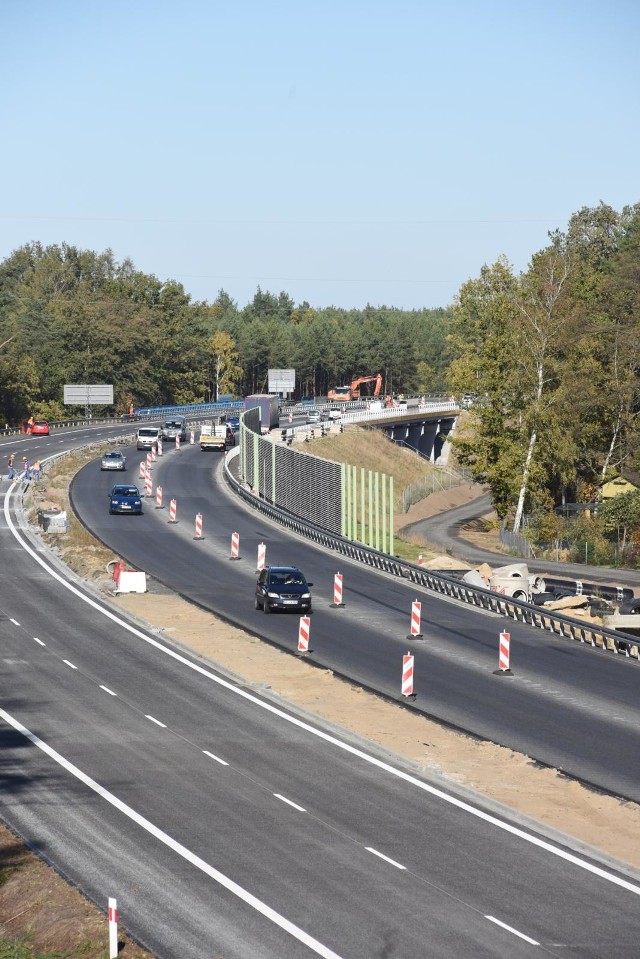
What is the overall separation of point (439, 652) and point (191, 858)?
19.3 metres

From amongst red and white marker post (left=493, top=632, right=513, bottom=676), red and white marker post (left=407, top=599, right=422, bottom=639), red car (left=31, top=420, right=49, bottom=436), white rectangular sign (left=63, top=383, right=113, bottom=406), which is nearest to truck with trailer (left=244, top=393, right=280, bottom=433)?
red car (left=31, top=420, right=49, bottom=436)

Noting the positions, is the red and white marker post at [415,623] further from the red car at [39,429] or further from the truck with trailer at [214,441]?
the red car at [39,429]

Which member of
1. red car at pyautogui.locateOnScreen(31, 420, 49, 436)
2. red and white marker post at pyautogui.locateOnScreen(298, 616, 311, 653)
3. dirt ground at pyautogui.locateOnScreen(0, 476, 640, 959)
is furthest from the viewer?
red car at pyautogui.locateOnScreen(31, 420, 49, 436)

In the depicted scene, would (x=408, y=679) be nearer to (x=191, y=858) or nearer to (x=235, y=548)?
(x=191, y=858)

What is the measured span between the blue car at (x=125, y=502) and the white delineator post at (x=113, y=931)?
5690cm

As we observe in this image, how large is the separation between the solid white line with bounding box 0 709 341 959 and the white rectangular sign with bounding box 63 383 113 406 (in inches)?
5525

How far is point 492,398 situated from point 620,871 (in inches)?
2539

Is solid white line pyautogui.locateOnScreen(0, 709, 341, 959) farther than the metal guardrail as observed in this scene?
No

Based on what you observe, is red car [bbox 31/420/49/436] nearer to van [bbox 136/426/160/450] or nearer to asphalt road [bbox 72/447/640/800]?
van [bbox 136/426/160/450]

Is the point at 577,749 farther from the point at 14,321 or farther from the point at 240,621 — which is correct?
the point at 14,321

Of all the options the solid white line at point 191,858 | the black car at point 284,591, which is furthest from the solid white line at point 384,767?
the solid white line at point 191,858

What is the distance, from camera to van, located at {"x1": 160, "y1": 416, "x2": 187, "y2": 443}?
418ft

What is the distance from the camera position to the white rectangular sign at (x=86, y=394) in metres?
166

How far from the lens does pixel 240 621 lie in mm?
43188
